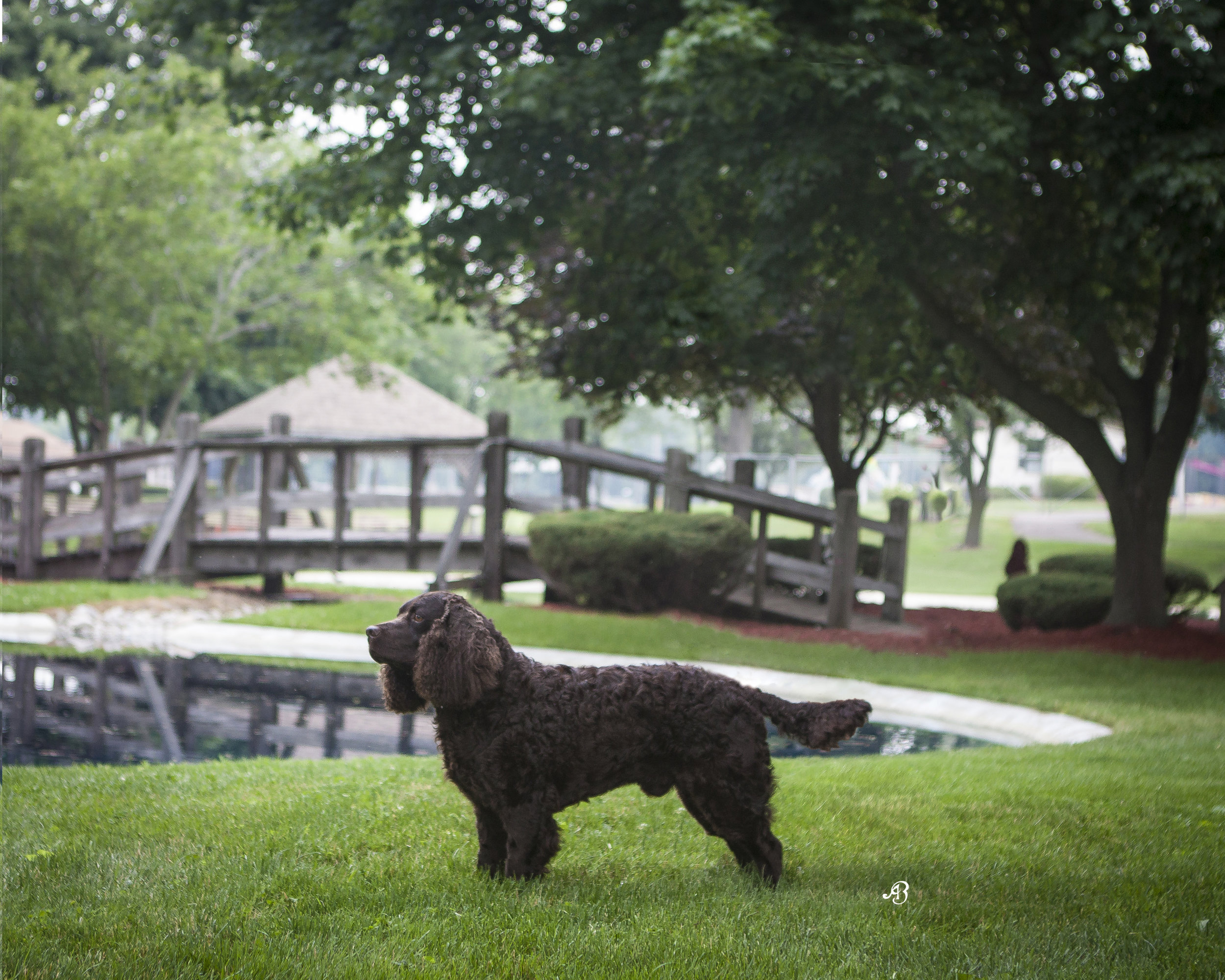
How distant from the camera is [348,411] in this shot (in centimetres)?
2903

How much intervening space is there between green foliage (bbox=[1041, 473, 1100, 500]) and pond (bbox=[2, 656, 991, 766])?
20.2m

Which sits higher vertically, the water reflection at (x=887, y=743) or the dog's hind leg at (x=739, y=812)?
the dog's hind leg at (x=739, y=812)

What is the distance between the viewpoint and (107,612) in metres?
9.80

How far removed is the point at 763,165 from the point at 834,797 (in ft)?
19.4

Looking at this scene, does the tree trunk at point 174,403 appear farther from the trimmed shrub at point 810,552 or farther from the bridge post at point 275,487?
the trimmed shrub at point 810,552

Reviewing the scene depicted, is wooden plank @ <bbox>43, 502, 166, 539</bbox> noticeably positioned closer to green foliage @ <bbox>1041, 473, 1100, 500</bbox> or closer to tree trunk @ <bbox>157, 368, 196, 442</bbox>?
tree trunk @ <bbox>157, 368, 196, 442</bbox>

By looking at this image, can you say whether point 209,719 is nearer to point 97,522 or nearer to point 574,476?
→ point 574,476

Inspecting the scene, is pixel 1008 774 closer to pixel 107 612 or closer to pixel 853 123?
pixel 853 123

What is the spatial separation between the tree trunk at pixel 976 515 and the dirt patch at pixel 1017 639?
11.9m

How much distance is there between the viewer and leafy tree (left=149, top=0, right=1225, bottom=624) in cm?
831

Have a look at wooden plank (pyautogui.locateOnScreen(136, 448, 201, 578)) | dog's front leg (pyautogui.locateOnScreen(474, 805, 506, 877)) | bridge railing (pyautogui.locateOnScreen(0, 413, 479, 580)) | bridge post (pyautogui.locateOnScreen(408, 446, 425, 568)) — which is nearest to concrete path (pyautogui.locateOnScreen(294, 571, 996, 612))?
bridge railing (pyautogui.locateOnScreen(0, 413, 479, 580))

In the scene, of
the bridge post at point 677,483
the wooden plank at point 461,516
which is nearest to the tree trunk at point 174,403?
the wooden plank at point 461,516

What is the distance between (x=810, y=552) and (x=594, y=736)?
10476 mm

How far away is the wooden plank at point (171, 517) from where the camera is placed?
12867mm
